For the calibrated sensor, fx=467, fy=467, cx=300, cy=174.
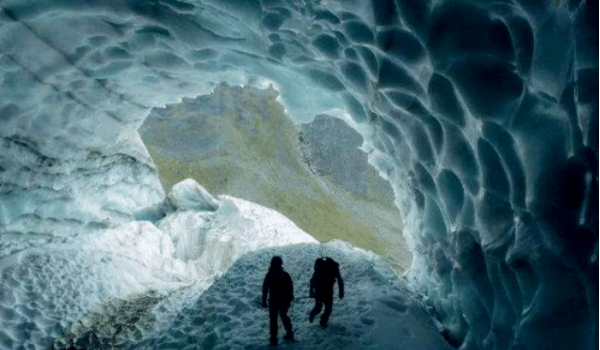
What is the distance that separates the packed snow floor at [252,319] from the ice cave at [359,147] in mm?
49

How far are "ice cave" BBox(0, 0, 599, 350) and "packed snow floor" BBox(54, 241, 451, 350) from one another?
0.05 metres

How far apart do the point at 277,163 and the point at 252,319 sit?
29.6 metres

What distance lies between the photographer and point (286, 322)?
6945 mm

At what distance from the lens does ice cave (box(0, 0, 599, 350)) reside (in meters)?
4.68

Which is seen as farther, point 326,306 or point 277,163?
point 277,163

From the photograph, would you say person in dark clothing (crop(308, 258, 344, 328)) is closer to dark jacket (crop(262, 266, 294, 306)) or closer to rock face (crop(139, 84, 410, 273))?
dark jacket (crop(262, 266, 294, 306))

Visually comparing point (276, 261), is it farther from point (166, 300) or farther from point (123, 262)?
point (123, 262)

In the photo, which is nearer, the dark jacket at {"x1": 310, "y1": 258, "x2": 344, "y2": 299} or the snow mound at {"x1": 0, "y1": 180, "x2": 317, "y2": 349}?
the dark jacket at {"x1": 310, "y1": 258, "x2": 344, "y2": 299}

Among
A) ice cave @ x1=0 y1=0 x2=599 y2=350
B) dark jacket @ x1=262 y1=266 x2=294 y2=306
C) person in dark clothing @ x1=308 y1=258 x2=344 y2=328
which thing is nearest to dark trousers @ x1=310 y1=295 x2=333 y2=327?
person in dark clothing @ x1=308 y1=258 x2=344 y2=328

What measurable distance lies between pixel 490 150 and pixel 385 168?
580cm

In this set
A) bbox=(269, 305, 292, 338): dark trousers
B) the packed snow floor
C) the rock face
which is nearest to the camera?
bbox=(269, 305, 292, 338): dark trousers

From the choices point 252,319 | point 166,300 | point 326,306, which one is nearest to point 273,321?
point 326,306

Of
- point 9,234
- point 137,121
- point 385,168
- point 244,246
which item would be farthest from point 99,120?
point 385,168

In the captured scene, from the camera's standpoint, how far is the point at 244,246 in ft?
49.6
